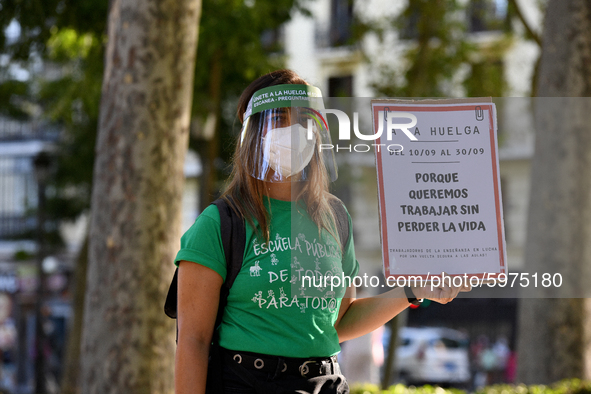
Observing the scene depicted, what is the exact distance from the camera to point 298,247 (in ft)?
6.34

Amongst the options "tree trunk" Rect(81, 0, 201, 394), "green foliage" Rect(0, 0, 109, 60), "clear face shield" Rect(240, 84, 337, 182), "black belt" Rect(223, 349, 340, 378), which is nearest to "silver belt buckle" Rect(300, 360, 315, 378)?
"black belt" Rect(223, 349, 340, 378)

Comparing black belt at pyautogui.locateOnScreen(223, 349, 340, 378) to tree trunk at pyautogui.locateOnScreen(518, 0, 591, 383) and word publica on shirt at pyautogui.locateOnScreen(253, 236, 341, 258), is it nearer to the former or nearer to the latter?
word publica on shirt at pyautogui.locateOnScreen(253, 236, 341, 258)

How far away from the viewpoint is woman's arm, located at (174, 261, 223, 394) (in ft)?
6.02

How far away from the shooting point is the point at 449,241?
2.06 metres

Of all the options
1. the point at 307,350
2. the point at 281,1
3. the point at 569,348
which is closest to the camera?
the point at 307,350

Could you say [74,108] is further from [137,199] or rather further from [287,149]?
[287,149]

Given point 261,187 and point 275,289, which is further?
point 261,187

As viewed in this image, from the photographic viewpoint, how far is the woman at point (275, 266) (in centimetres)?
183

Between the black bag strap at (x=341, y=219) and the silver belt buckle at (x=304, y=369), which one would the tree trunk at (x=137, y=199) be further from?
the silver belt buckle at (x=304, y=369)

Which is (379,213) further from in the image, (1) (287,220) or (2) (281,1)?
(2) (281,1)

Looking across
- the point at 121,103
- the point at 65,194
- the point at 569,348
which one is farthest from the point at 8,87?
the point at 569,348

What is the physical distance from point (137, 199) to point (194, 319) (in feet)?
6.38

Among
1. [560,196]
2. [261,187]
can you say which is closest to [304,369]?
[261,187]

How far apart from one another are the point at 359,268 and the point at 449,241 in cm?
31
